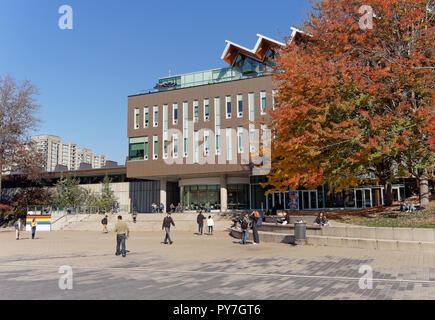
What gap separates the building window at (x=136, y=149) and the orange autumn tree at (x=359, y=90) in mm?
29292

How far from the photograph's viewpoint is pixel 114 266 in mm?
Result: 11766

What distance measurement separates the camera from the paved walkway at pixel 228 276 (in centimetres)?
754

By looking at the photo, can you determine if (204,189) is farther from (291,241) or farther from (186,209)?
(291,241)

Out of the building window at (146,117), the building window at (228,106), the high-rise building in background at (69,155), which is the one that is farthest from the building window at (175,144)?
the high-rise building in background at (69,155)

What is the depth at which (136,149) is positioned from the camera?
48.1 meters

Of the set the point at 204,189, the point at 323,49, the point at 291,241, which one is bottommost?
the point at 291,241

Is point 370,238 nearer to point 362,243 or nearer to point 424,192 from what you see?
point 362,243

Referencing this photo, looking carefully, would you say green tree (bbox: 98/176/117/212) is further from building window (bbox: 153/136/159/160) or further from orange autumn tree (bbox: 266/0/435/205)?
orange autumn tree (bbox: 266/0/435/205)

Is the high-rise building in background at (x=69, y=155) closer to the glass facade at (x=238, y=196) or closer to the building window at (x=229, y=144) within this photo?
the glass facade at (x=238, y=196)

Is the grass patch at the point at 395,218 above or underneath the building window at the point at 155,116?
underneath

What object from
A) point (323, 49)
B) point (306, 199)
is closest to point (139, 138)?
point (306, 199)

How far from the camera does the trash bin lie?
55.6ft

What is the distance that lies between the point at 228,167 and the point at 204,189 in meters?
6.97
